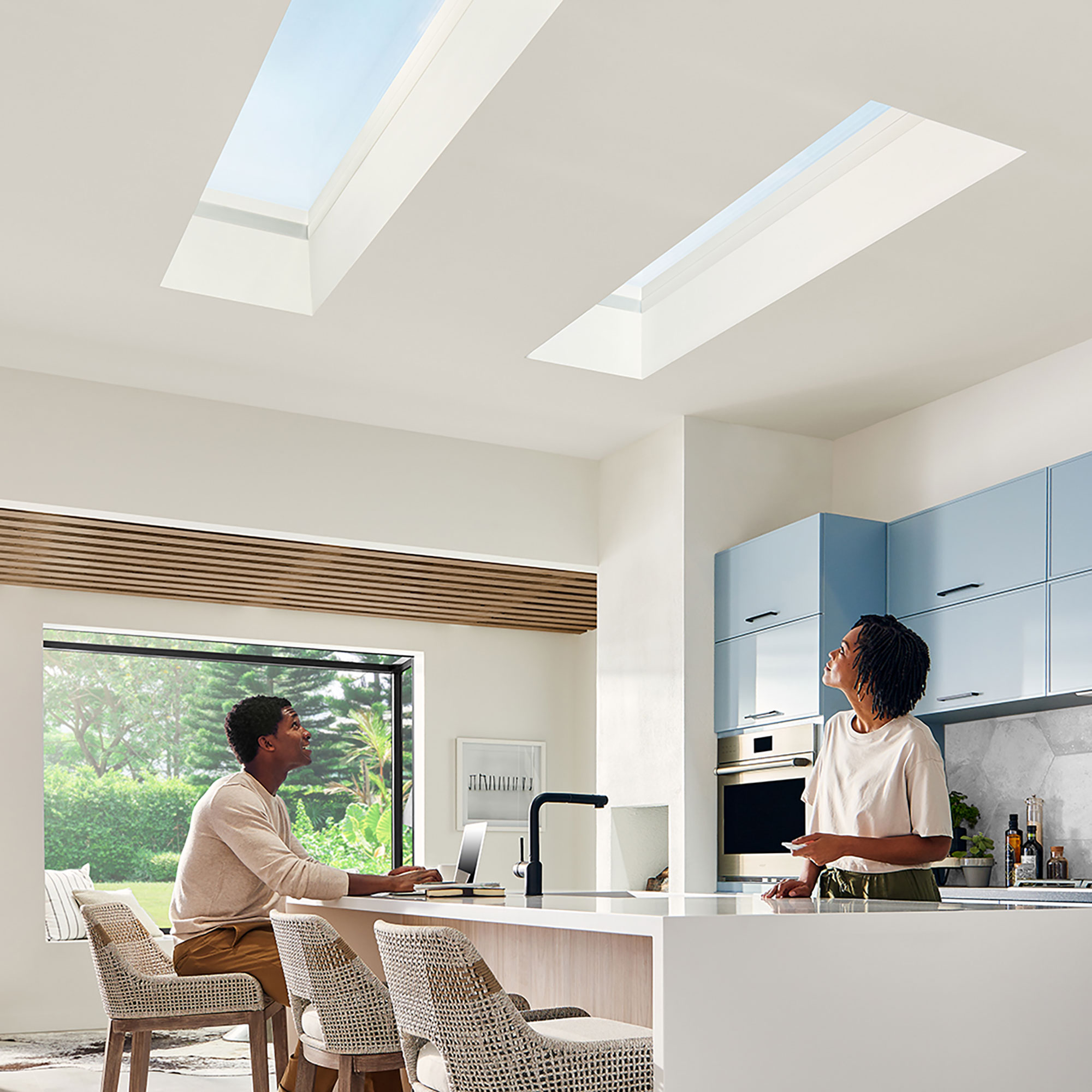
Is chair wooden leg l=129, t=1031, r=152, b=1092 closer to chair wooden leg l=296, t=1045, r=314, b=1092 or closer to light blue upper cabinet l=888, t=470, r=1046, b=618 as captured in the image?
chair wooden leg l=296, t=1045, r=314, b=1092

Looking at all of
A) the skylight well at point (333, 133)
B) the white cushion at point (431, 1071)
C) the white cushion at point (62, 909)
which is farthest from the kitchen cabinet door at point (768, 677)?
the white cushion at point (62, 909)

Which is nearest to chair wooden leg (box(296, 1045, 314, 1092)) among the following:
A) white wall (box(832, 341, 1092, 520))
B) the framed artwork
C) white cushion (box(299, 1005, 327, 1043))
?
white cushion (box(299, 1005, 327, 1043))

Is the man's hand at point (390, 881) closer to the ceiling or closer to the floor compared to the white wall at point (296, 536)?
closer to the floor

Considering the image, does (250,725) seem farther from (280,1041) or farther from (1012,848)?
(1012,848)

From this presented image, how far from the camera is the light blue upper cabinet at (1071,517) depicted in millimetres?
3979

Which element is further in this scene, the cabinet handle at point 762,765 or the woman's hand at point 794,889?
the cabinet handle at point 762,765

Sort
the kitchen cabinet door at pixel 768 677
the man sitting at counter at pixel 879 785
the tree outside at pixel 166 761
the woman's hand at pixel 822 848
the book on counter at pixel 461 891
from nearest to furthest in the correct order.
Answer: the woman's hand at pixel 822 848
the man sitting at counter at pixel 879 785
the book on counter at pixel 461 891
the kitchen cabinet door at pixel 768 677
the tree outside at pixel 166 761

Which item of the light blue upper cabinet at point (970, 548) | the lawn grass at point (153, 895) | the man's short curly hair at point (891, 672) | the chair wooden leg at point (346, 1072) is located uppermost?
the light blue upper cabinet at point (970, 548)

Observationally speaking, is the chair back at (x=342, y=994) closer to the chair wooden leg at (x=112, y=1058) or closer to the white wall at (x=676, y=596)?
the chair wooden leg at (x=112, y=1058)

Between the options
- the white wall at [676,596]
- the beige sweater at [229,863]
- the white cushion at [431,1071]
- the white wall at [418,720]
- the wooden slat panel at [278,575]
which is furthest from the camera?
the white wall at [418,720]

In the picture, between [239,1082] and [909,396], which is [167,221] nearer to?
[909,396]

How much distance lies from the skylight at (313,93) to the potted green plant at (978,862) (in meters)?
3.19

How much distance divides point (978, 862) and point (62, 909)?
527cm

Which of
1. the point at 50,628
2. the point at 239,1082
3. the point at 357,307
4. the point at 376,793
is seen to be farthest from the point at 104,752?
the point at 357,307
